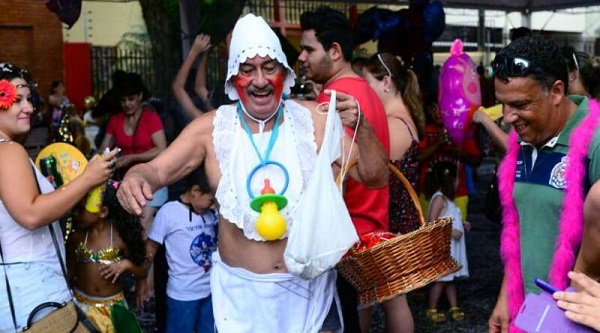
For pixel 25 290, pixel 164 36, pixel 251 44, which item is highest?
pixel 164 36

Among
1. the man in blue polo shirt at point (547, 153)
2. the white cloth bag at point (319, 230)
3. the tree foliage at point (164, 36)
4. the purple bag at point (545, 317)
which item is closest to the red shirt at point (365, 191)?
the white cloth bag at point (319, 230)

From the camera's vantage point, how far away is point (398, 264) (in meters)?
3.11

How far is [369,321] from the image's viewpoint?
4.69m

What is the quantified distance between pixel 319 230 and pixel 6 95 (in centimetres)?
154

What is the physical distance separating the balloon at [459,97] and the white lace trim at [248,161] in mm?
2241

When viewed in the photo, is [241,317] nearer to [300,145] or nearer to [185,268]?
[300,145]

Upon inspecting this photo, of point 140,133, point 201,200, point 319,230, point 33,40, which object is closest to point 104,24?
point 33,40

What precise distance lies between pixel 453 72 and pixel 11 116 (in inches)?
125

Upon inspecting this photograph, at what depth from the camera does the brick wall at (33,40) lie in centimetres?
1387

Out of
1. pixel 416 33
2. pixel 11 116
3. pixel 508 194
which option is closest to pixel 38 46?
pixel 416 33

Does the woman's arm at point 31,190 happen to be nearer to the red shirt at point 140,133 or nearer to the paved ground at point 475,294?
the paved ground at point 475,294

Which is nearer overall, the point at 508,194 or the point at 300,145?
the point at 508,194

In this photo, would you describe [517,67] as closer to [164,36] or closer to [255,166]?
[255,166]

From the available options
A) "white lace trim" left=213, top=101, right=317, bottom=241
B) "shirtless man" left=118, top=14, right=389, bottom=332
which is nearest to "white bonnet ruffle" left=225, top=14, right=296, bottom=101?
"shirtless man" left=118, top=14, right=389, bottom=332
